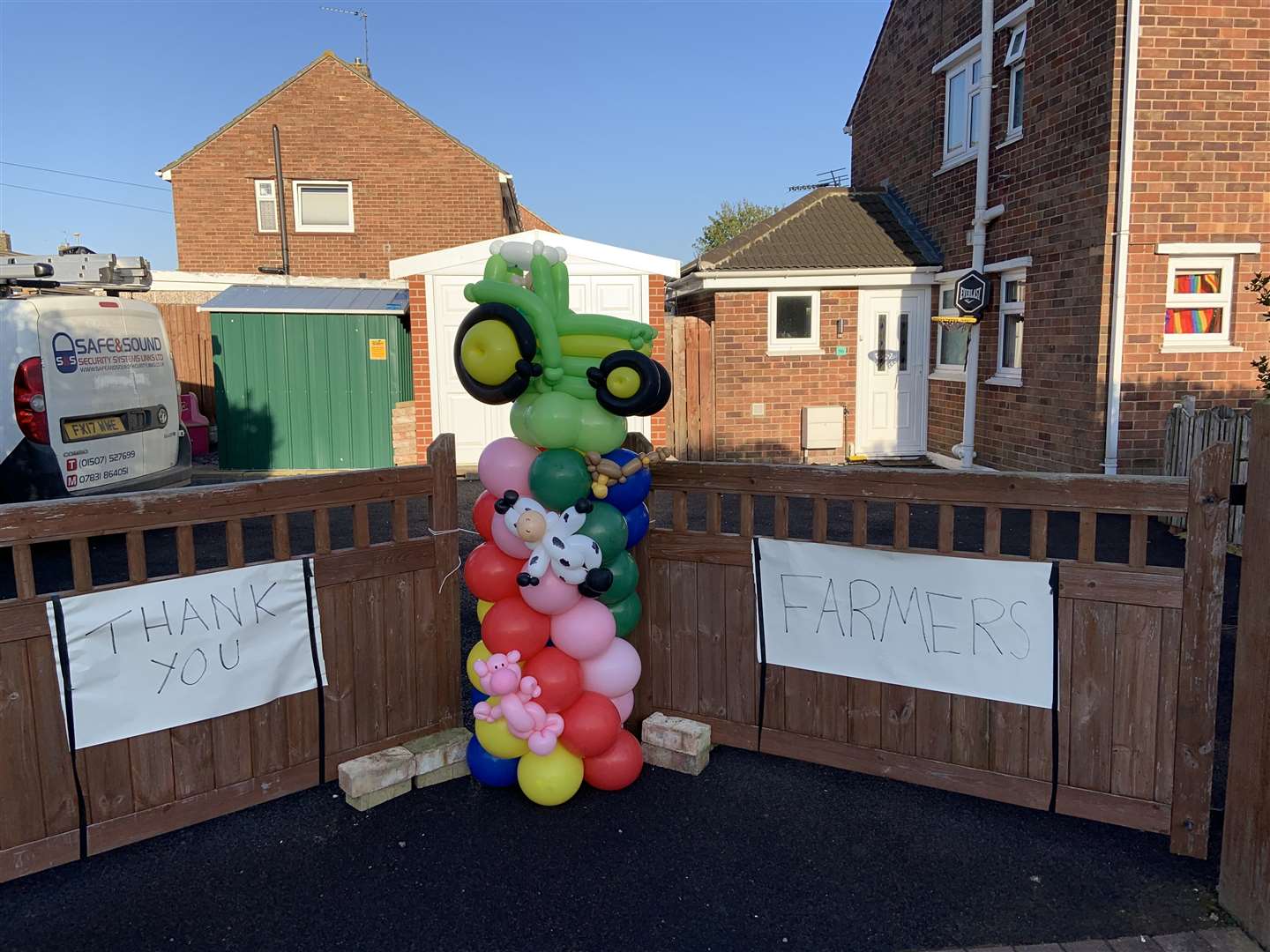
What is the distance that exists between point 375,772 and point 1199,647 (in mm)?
3169

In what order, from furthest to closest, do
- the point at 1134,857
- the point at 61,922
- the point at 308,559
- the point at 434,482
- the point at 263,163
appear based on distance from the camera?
the point at 263,163 < the point at 434,482 < the point at 308,559 < the point at 1134,857 < the point at 61,922

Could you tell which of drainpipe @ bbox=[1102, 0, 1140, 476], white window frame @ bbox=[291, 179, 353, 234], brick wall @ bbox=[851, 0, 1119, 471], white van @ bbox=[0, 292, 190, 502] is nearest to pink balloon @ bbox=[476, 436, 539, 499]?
white van @ bbox=[0, 292, 190, 502]

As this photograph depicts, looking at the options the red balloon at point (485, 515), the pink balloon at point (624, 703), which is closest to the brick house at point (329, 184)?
the red balloon at point (485, 515)

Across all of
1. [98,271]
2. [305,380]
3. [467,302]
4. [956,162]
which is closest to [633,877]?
[98,271]

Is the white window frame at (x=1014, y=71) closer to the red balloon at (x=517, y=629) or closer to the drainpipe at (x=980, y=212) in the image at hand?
the drainpipe at (x=980, y=212)

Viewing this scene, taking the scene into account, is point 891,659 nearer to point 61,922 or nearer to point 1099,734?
point 1099,734

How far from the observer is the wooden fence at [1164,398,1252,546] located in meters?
7.66

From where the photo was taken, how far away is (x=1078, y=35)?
9.83 m

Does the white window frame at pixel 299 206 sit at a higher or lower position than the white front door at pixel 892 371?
higher

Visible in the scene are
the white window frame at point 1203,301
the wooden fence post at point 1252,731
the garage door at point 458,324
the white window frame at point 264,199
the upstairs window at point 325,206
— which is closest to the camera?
the wooden fence post at point 1252,731

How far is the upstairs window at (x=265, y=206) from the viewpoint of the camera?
62.1 feet

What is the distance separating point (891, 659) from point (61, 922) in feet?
10.2

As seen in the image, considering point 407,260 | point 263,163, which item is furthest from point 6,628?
point 263,163

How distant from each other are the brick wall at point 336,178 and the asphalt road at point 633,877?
16.9 meters
